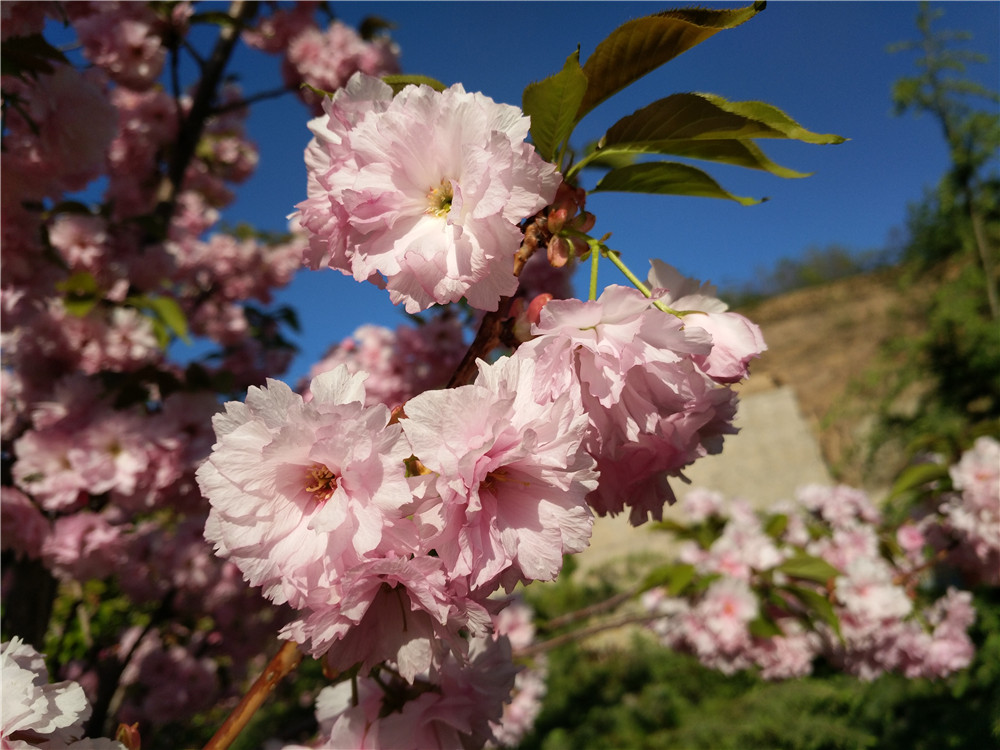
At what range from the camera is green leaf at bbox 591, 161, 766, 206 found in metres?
0.60

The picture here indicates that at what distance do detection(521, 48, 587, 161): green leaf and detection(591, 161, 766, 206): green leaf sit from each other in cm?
8

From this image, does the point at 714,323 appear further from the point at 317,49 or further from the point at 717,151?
the point at 317,49

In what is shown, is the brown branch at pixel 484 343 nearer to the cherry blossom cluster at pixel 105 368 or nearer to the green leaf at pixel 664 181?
the green leaf at pixel 664 181

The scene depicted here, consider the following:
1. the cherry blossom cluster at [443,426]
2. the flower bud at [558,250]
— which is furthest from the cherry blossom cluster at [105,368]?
the flower bud at [558,250]

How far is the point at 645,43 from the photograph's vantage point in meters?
0.55

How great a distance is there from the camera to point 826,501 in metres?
2.57

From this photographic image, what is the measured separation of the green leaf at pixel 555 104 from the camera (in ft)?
Answer: 1.69

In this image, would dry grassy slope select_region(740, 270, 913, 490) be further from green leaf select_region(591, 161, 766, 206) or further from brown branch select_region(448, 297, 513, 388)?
brown branch select_region(448, 297, 513, 388)

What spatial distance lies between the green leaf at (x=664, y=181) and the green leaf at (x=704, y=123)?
28 millimetres

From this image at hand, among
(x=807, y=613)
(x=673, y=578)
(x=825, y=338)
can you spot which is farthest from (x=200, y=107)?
(x=825, y=338)

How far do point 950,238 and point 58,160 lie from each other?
17.7ft

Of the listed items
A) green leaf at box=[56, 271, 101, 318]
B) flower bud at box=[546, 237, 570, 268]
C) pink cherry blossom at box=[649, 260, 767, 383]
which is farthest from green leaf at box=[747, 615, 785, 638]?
green leaf at box=[56, 271, 101, 318]

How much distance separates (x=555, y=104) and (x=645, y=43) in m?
0.11

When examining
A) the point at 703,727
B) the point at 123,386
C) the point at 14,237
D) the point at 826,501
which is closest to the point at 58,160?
the point at 14,237
